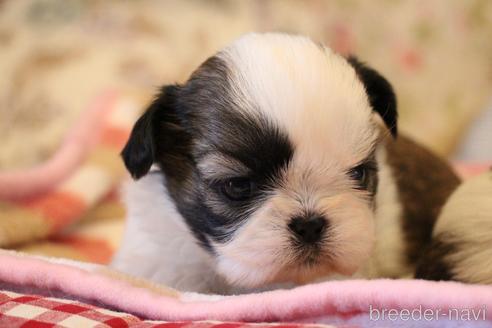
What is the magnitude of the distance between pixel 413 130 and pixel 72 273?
2.70 m

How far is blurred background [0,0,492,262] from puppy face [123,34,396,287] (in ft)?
6.37

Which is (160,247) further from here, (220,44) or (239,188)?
(220,44)

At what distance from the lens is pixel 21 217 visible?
2463 millimetres

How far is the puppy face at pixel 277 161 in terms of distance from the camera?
1590mm

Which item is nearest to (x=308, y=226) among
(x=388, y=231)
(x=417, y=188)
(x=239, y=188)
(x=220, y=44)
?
(x=239, y=188)

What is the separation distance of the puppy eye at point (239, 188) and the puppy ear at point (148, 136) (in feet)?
0.83

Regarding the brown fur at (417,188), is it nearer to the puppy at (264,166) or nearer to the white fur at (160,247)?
the puppy at (264,166)

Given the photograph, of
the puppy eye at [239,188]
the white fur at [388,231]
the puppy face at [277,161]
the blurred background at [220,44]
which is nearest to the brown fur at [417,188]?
the white fur at [388,231]

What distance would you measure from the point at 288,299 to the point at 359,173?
507 mm

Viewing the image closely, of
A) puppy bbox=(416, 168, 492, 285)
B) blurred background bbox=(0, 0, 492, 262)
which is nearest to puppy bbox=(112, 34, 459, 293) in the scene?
puppy bbox=(416, 168, 492, 285)

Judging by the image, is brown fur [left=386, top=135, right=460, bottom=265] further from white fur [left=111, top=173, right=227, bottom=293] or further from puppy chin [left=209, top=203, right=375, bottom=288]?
white fur [left=111, top=173, right=227, bottom=293]

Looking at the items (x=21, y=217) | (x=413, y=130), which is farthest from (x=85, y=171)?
(x=413, y=130)

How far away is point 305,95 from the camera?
1.59 metres

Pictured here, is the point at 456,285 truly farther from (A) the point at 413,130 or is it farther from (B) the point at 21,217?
(A) the point at 413,130
